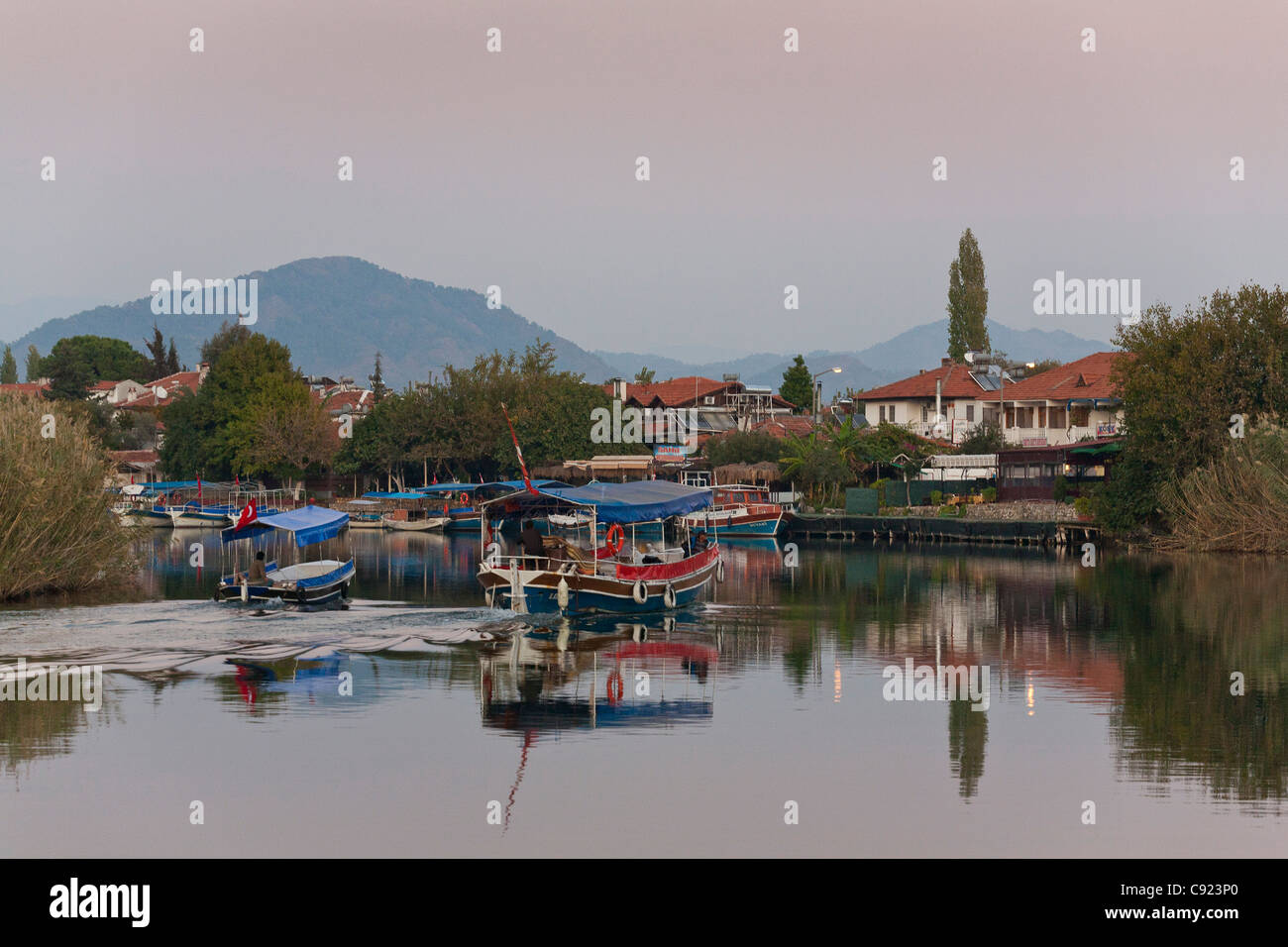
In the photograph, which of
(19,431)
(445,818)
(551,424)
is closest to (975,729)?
(445,818)

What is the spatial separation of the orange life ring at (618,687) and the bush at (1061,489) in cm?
4775

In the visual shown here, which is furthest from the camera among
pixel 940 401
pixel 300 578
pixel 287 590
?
pixel 940 401


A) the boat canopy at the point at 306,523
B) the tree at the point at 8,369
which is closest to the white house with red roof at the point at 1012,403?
the boat canopy at the point at 306,523

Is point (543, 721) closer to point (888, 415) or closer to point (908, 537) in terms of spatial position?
point (908, 537)

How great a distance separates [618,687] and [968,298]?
313 feet

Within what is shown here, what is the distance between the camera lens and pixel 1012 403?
85500mm

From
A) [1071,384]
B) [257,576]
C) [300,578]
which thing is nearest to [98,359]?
[1071,384]

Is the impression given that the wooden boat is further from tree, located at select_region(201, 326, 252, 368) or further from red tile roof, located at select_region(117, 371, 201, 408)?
red tile roof, located at select_region(117, 371, 201, 408)

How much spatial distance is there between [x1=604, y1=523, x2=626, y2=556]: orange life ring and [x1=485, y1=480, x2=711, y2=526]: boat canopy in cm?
26

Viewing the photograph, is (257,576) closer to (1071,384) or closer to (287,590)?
(287,590)

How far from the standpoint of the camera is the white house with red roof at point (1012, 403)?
3157 inches

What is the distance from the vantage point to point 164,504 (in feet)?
316

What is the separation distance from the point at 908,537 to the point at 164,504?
53.7 m

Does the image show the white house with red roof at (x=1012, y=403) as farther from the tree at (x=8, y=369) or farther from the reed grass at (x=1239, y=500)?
the tree at (x=8, y=369)
